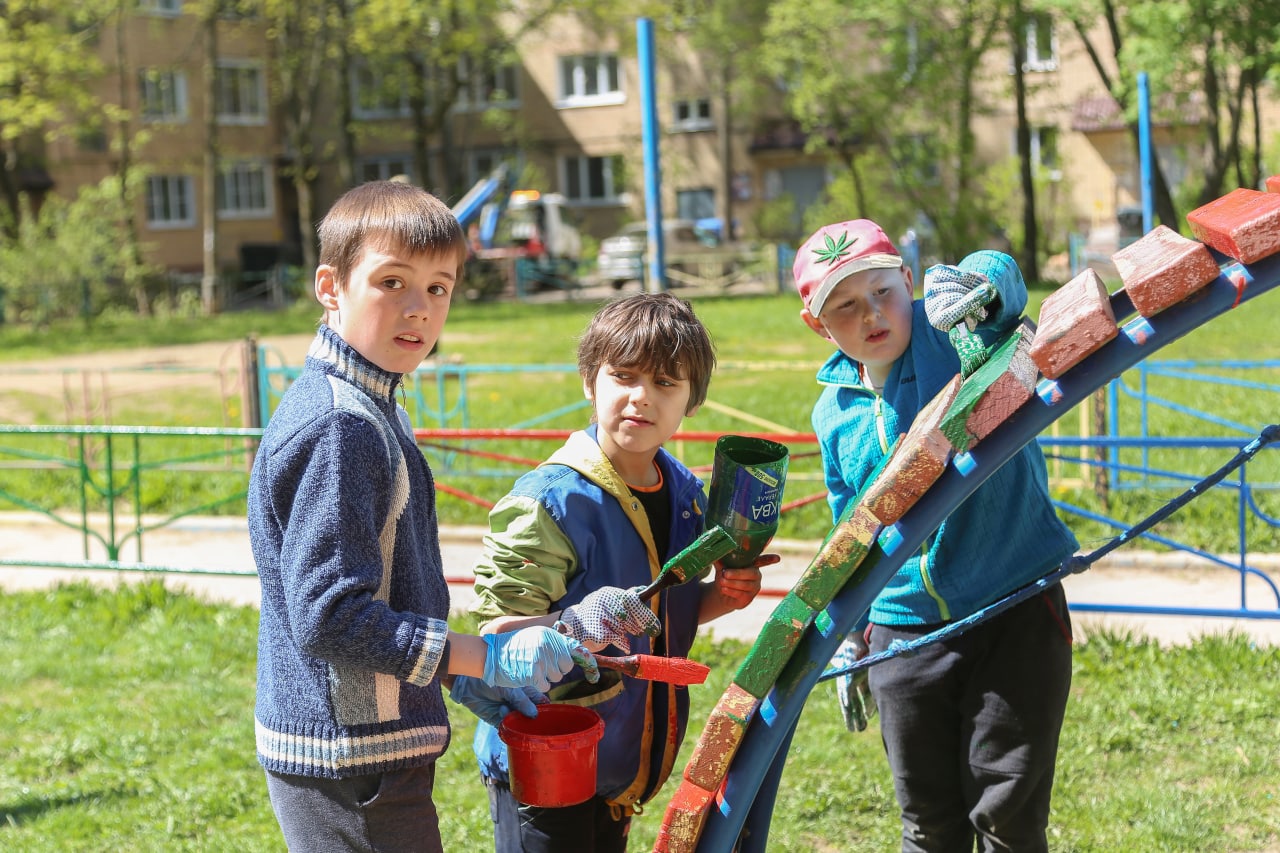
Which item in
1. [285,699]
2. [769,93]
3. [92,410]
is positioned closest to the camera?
[285,699]

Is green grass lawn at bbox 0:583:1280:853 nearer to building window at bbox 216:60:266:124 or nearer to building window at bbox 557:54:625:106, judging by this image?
building window at bbox 216:60:266:124

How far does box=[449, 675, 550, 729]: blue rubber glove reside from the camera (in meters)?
2.28

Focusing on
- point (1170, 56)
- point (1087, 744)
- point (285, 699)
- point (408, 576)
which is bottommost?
point (1087, 744)

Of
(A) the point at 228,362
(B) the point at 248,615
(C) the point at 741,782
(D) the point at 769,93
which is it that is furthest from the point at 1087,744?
(D) the point at 769,93

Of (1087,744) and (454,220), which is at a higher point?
(454,220)

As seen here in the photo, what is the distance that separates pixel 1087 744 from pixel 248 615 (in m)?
3.80

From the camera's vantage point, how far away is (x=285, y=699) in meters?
2.04

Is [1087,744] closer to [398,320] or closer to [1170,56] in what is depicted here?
[398,320]

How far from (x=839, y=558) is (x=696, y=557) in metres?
0.26

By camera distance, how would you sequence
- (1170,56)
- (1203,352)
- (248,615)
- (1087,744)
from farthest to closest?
(1170,56), (1203,352), (248,615), (1087,744)

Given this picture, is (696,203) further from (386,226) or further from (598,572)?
(386,226)

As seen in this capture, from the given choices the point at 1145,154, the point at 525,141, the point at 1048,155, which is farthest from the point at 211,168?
the point at 1145,154

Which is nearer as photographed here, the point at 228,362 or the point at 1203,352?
the point at 1203,352

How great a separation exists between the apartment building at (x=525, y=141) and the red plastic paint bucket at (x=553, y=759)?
30.9 meters
